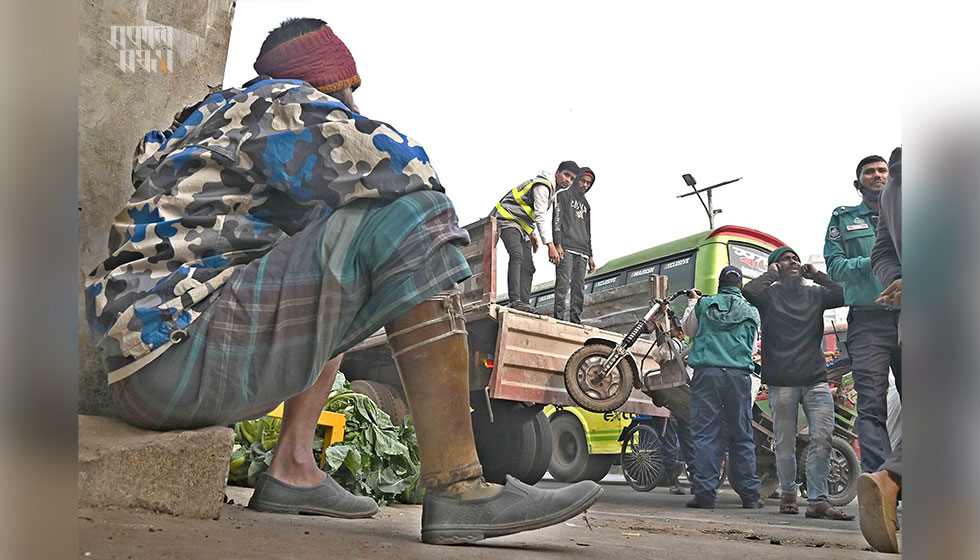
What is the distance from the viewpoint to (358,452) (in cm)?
201

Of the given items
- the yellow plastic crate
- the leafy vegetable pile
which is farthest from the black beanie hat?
the yellow plastic crate

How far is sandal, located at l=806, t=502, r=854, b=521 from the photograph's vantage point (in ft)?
6.43

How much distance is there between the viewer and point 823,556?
1.31m

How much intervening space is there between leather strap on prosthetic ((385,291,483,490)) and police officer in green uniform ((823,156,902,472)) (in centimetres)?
115

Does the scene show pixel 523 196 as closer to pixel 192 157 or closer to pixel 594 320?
pixel 594 320

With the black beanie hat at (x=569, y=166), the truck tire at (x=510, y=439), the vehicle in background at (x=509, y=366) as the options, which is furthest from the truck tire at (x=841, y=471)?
the black beanie hat at (x=569, y=166)

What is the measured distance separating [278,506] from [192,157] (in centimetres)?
64

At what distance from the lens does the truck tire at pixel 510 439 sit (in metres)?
2.67

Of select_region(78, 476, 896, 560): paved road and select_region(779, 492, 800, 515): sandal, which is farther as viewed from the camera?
select_region(779, 492, 800, 515): sandal

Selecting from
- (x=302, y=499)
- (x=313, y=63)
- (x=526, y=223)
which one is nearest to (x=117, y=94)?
(x=313, y=63)

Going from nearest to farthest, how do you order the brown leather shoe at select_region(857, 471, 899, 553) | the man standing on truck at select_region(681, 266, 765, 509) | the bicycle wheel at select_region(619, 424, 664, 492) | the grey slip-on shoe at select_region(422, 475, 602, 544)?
the grey slip-on shoe at select_region(422, 475, 602, 544)
the brown leather shoe at select_region(857, 471, 899, 553)
the man standing on truck at select_region(681, 266, 765, 509)
the bicycle wheel at select_region(619, 424, 664, 492)

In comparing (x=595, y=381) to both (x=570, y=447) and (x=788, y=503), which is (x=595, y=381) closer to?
(x=570, y=447)

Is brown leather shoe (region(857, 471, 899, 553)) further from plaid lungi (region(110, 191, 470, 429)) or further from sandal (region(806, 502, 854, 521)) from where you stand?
plaid lungi (region(110, 191, 470, 429))
